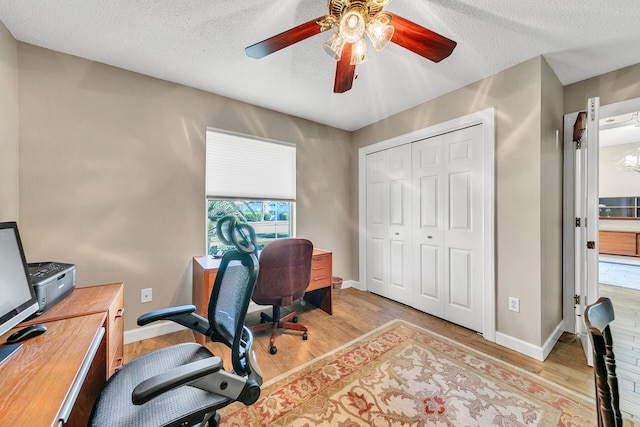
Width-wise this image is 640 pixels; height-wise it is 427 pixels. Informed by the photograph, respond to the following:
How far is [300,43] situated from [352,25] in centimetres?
81

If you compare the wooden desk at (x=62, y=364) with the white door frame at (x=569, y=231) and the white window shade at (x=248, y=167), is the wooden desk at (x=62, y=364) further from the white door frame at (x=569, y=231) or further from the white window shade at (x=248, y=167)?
the white door frame at (x=569, y=231)

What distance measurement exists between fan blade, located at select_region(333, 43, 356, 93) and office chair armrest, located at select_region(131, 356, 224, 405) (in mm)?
1615

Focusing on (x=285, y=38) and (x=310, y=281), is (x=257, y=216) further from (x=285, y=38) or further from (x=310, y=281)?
(x=285, y=38)

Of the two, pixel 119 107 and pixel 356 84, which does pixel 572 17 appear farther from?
pixel 119 107

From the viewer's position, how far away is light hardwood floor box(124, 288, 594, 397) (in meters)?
1.85

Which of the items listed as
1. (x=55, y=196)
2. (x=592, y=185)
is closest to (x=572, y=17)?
(x=592, y=185)

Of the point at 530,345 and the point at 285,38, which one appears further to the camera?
the point at 530,345

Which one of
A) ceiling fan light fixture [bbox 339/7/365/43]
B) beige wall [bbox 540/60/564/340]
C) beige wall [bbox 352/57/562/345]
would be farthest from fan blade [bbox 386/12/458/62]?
beige wall [bbox 540/60/564/340]

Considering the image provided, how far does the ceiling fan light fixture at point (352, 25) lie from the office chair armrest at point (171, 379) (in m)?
1.53

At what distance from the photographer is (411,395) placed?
63.2 inches

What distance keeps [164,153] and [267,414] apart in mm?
2300

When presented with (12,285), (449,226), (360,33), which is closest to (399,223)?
(449,226)

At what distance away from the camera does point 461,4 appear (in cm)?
151

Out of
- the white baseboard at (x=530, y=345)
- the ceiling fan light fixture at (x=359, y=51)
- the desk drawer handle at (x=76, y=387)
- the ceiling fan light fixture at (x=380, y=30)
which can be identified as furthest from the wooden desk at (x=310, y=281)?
the ceiling fan light fixture at (x=380, y=30)
